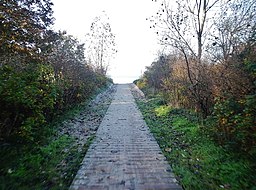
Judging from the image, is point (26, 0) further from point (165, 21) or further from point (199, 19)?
point (199, 19)

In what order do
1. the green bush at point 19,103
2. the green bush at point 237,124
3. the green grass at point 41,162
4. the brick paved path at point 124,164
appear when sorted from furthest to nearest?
1. the green bush at point 19,103
2. the green bush at point 237,124
3. the green grass at point 41,162
4. the brick paved path at point 124,164

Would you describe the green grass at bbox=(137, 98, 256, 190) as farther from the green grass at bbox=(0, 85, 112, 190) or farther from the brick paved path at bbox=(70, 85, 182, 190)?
the green grass at bbox=(0, 85, 112, 190)

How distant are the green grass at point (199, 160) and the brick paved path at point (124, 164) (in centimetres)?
27

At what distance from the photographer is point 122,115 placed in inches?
443

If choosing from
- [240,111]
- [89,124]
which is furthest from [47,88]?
[240,111]

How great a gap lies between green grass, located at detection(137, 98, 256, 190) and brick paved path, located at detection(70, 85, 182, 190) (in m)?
0.27

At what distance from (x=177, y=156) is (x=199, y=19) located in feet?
19.0

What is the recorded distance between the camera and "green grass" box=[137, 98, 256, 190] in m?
4.22

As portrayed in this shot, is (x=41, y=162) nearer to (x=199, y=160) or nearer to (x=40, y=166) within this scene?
(x=40, y=166)

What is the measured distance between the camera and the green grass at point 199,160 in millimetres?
4217

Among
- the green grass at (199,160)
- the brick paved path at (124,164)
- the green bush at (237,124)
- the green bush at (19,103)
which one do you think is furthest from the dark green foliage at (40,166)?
the green bush at (237,124)

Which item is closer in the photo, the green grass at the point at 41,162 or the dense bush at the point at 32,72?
the green grass at the point at 41,162

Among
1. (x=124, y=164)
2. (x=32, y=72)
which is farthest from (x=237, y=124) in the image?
(x=32, y=72)

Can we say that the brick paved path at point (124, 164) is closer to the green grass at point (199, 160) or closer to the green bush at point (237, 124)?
the green grass at point (199, 160)
